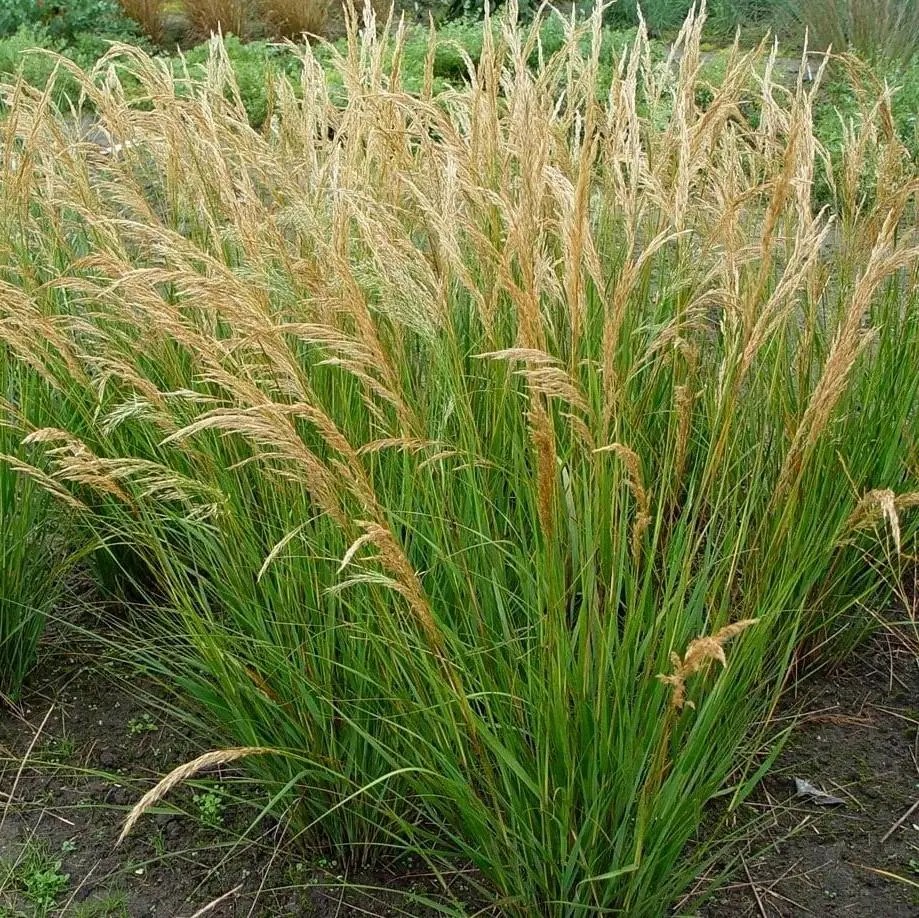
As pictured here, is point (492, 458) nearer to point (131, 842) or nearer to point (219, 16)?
point (131, 842)

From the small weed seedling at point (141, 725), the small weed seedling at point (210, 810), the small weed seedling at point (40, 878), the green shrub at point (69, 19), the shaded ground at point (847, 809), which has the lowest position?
the small weed seedling at point (40, 878)

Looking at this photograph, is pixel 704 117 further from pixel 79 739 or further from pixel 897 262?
pixel 79 739

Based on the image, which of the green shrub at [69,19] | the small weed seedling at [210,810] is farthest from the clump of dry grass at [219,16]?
the small weed seedling at [210,810]

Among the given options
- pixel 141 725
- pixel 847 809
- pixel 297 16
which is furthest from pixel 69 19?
pixel 847 809

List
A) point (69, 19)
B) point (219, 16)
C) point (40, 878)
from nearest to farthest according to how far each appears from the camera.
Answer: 1. point (40, 878)
2. point (69, 19)
3. point (219, 16)

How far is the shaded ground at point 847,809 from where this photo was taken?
214 centimetres

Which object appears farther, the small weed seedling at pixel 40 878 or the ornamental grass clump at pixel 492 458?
the small weed seedling at pixel 40 878

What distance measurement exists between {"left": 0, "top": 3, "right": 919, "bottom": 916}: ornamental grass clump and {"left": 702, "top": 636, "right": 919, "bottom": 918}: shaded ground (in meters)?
0.14

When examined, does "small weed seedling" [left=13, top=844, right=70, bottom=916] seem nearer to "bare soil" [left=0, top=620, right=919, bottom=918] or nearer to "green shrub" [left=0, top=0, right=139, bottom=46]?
"bare soil" [left=0, top=620, right=919, bottom=918]

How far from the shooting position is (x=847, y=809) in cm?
235

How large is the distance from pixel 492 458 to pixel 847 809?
42.2 inches

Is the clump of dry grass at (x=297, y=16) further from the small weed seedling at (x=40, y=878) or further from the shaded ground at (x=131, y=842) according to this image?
the small weed seedling at (x=40, y=878)

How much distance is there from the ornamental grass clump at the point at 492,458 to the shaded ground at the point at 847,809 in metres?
0.14

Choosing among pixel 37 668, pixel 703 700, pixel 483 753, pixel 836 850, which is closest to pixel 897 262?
pixel 703 700
